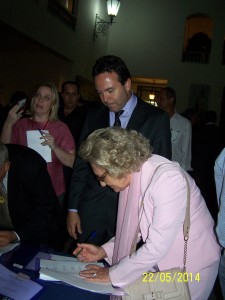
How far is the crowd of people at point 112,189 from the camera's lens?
4.95 feet

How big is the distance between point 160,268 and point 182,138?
2.92m

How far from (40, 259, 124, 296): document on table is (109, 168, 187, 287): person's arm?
48 millimetres

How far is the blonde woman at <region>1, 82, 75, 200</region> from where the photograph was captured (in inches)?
118

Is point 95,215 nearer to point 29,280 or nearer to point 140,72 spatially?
point 29,280

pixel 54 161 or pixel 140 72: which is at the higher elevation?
pixel 140 72

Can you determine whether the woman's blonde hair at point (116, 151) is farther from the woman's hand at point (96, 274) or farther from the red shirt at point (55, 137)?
the red shirt at point (55, 137)

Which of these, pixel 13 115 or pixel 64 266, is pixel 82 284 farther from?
pixel 13 115

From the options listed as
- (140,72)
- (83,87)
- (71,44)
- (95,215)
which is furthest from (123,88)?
(140,72)

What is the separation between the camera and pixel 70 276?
1549 millimetres

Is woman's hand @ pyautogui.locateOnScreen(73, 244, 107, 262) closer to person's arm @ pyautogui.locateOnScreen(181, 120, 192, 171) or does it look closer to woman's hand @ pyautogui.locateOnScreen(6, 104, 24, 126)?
woman's hand @ pyautogui.locateOnScreen(6, 104, 24, 126)

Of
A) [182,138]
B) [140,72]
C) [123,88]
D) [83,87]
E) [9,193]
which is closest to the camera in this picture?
[9,193]

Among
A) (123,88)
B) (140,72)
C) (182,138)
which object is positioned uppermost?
(140,72)

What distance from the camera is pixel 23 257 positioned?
1.73 meters
